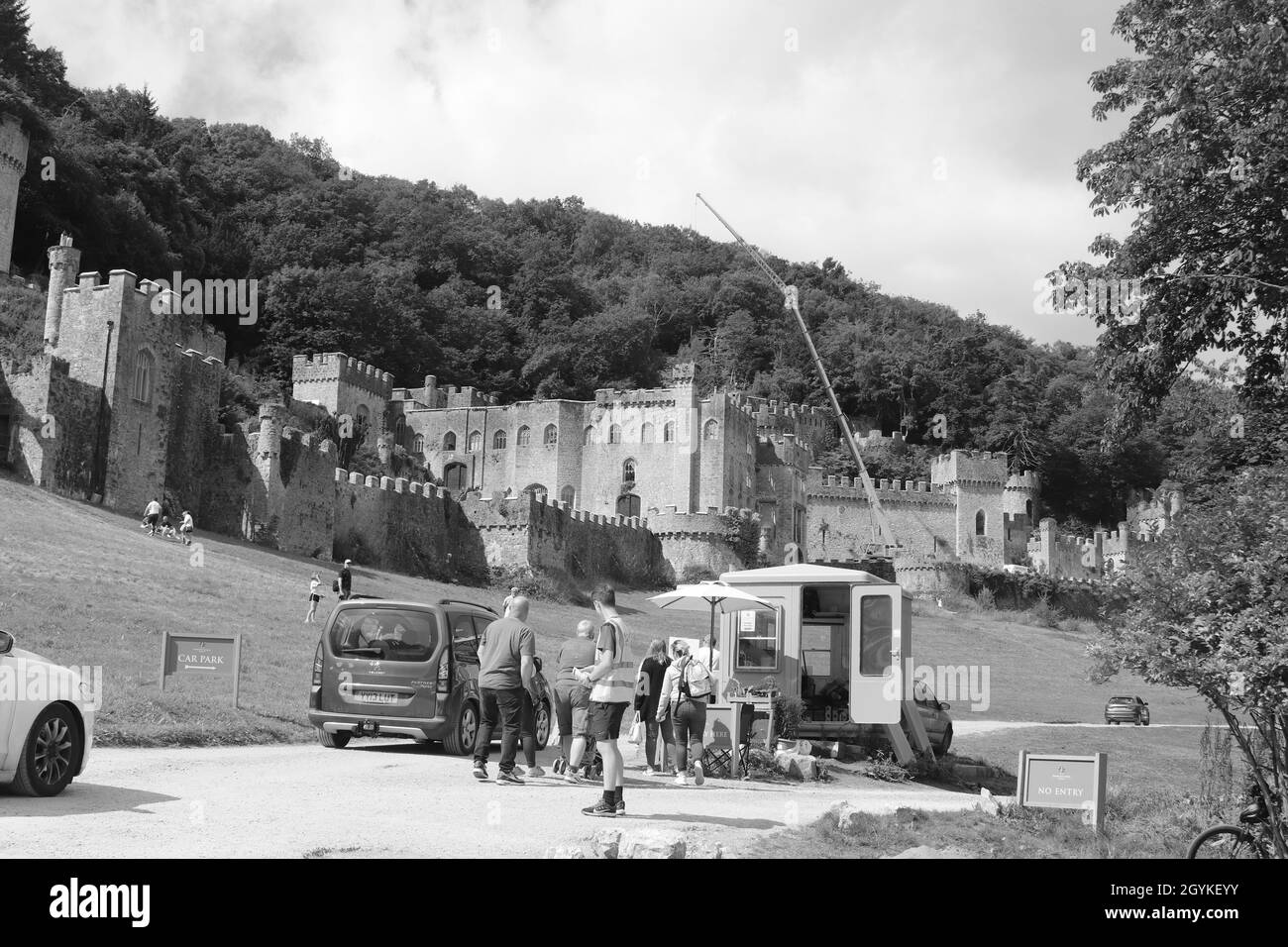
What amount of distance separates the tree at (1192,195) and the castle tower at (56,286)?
32.1 m

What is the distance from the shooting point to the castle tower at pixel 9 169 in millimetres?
52188

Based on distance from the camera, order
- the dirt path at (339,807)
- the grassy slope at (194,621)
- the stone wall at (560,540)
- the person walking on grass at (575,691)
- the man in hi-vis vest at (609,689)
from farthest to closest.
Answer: the stone wall at (560,540) < the grassy slope at (194,621) < the person walking on grass at (575,691) < the man in hi-vis vest at (609,689) < the dirt path at (339,807)

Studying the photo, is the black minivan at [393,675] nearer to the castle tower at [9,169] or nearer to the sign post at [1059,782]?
the sign post at [1059,782]

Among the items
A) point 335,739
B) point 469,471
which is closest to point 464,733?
point 335,739

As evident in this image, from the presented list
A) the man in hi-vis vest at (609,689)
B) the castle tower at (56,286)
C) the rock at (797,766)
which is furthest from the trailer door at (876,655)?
the castle tower at (56,286)

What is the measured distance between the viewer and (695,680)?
15.1 metres

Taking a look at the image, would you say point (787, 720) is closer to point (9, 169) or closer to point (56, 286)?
point (56, 286)

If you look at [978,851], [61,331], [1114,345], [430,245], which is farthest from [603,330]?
[978,851]

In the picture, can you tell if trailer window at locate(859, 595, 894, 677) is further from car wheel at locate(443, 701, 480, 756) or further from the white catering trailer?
car wheel at locate(443, 701, 480, 756)

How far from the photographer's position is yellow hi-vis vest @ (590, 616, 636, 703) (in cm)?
1126

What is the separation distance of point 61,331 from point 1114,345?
107 feet

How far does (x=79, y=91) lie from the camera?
73250 millimetres
